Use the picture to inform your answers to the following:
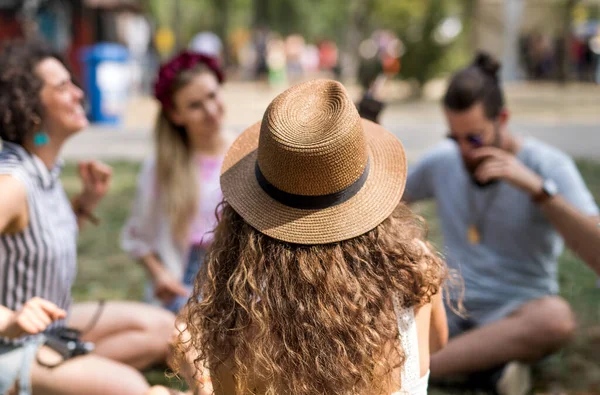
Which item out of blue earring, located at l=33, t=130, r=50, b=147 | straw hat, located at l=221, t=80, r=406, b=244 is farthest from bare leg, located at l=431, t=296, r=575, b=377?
blue earring, located at l=33, t=130, r=50, b=147

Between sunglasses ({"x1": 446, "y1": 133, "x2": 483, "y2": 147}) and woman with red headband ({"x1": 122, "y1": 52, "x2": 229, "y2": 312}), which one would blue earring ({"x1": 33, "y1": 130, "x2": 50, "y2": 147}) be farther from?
sunglasses ({"x1": 446, "y1": 133, "x2": 483, "y2": 147})

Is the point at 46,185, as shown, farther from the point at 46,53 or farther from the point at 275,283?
the point at 275,283

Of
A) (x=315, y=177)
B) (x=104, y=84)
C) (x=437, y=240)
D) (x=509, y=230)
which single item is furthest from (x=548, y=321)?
(x=104, y=84)

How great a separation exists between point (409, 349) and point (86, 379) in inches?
46.8

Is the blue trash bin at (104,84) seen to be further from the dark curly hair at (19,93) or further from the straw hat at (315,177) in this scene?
the straw hat at (315,177)

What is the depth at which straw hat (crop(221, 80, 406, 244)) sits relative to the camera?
1603mm

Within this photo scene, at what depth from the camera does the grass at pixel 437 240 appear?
11.1 ft

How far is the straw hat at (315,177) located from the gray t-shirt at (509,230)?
5.26 feet

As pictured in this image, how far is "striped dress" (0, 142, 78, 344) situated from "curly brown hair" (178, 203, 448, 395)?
1027 mm

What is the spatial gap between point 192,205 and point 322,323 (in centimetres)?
198

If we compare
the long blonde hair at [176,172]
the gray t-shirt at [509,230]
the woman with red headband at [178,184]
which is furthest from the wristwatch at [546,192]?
the long blonde hair at [176,172]

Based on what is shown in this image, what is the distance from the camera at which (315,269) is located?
1642 mm

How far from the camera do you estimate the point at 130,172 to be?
912 centimetres

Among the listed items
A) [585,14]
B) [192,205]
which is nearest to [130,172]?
[192,205]
